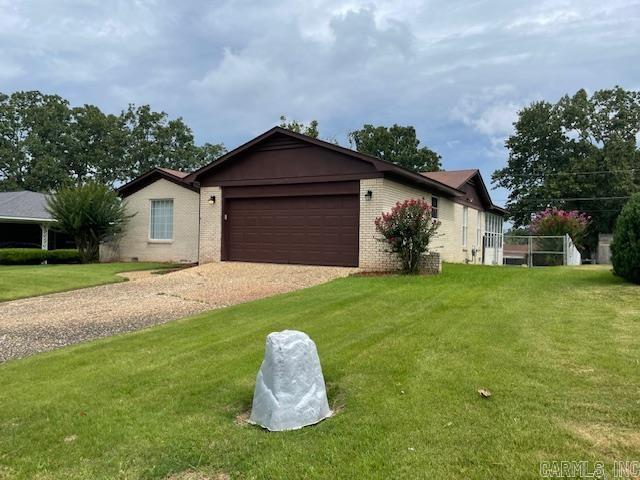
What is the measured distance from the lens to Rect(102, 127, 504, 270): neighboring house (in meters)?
14.0

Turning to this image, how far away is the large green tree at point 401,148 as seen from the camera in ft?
151

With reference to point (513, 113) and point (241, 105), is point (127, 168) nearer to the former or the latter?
point (241, 105)

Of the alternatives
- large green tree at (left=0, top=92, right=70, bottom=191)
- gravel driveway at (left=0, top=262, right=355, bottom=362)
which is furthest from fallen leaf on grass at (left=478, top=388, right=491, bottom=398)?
large green tree at (left=0, top=92, right=70, bottom=191)

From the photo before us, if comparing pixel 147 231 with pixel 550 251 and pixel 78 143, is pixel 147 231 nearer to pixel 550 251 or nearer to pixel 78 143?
pixel 550 251

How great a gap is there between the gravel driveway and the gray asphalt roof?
11.5 metres

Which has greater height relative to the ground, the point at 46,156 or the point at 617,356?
the point at 46,156

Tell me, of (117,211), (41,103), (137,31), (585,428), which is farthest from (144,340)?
(41,103)

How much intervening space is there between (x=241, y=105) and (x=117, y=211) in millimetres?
8043

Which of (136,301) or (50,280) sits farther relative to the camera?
(50,280)

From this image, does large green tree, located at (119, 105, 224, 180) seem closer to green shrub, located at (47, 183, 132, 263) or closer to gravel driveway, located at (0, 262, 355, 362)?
green shrub, located at (47, 183, 132, 263)

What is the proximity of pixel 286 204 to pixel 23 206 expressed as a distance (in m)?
16.6

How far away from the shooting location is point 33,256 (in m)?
20.4

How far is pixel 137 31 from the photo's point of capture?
1322cm

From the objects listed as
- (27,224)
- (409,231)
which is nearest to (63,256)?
(27,224)
